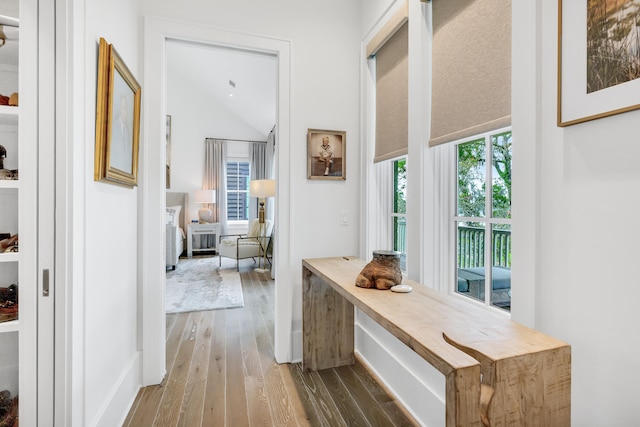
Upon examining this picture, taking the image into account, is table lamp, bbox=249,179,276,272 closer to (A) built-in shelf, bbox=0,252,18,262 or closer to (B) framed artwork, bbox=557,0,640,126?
(A) built-in shelf, bbox=0,252,18,262

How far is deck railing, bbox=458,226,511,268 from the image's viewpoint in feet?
4.78

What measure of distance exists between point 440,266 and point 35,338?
185cm

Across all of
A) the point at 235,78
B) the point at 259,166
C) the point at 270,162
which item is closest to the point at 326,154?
the point at 235,78

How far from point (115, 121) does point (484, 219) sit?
6.09ft

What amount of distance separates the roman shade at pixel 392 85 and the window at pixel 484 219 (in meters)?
0.44

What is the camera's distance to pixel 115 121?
150 centimetres

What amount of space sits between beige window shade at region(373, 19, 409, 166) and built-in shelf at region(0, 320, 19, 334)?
6.50ft

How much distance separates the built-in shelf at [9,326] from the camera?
114 cm

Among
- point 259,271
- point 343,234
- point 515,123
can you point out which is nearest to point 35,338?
point 343,234

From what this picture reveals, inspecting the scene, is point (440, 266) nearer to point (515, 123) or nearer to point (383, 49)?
point (515, 123)

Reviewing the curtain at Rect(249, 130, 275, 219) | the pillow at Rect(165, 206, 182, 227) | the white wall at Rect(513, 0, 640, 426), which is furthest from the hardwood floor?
the curtain at Rect(249, 130, 275, 219)

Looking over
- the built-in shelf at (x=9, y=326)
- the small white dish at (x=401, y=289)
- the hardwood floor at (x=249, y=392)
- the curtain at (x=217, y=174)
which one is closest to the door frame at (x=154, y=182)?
the hardwood floor at (x=249, y=392)

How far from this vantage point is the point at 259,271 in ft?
17.2

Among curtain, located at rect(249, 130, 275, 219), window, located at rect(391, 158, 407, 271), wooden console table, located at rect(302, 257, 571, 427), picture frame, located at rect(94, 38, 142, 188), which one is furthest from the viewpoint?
curtain, located at rect(249, 130, 275, 219)
